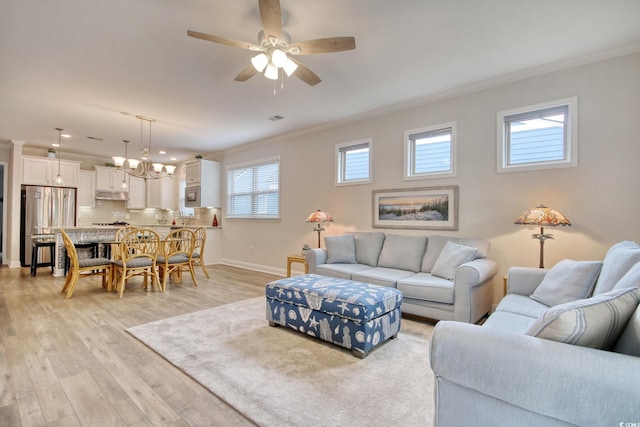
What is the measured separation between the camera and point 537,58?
9.89ft

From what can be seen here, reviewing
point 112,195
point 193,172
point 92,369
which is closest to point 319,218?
point 92,369

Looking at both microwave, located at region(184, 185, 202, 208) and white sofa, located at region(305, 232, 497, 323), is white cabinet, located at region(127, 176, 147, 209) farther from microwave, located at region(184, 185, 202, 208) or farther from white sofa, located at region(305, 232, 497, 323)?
white sofa, located at region(305, 232, 497, 323)

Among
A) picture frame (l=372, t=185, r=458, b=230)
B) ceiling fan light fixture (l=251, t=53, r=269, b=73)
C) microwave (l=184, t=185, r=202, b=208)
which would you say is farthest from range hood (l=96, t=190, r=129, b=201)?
ceiling fan light fixture (l=251, t=53, r=269, b=73)

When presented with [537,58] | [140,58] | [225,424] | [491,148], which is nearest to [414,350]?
[225,424]

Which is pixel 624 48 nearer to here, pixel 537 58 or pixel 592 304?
pixel 537 58

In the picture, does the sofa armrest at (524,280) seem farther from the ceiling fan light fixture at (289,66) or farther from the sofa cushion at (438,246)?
the ceiling fan light fixture at (289,66)

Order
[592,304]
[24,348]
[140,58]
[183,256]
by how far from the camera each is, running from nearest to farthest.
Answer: [592,304]
[24,348]
[140,58]
[183,256]

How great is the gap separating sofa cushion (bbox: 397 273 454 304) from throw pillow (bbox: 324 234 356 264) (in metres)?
1.06

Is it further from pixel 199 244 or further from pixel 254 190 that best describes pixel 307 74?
pixel 254 190

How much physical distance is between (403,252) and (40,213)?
7.57 metres

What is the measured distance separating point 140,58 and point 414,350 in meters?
3.76

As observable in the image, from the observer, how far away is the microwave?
23.0ft

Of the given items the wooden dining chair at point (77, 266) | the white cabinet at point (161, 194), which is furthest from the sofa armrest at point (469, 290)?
the white cabinet at point (161, 194)

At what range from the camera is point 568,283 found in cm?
219
